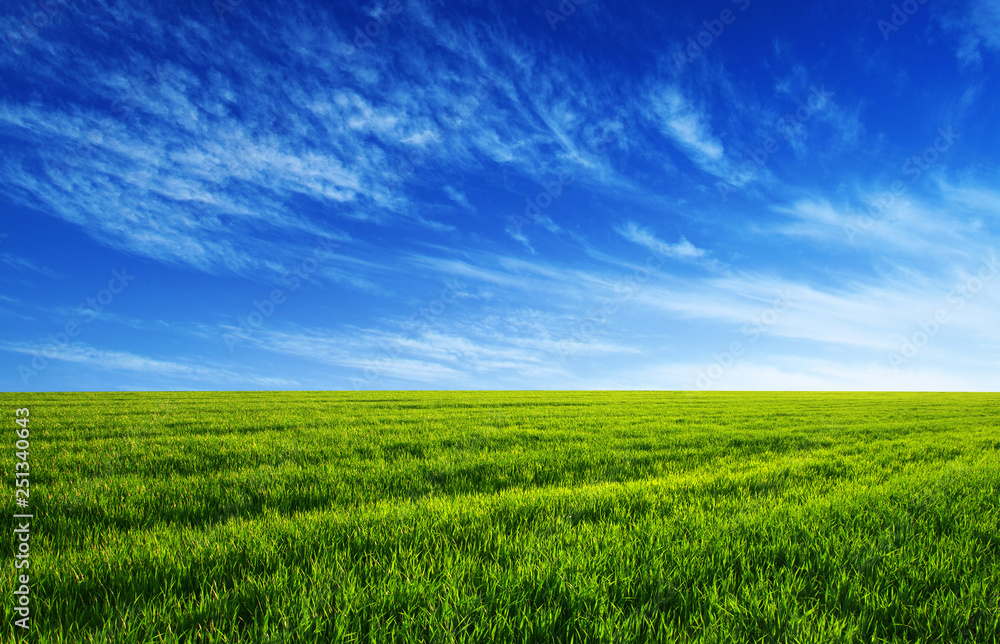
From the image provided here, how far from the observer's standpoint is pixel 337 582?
284cm

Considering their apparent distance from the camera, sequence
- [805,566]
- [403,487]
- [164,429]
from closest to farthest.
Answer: [805,566]
[403,487]
[164,429]

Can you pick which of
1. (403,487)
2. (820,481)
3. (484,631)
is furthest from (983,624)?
(403,487)

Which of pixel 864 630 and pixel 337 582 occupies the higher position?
pixel 337 582

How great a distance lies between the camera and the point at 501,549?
3449mm

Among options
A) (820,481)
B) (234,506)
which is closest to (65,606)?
(234,506)

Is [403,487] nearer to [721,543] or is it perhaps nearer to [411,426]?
[721,543]

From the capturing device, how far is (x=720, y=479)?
599cm

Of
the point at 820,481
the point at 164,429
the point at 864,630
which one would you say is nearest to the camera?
the point at 864,630

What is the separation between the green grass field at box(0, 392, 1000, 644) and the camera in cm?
249

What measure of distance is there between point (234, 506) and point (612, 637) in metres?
4.29

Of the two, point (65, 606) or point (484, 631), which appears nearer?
point (484, 631)

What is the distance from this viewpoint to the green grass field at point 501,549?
249 cm

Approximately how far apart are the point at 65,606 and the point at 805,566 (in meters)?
4.75

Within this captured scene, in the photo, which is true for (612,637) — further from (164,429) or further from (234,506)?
(164,429)
